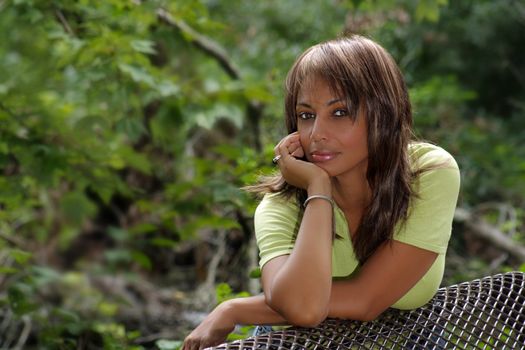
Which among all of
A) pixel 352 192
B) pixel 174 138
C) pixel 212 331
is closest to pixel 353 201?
pixel 352 192

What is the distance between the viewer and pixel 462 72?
6062 mm

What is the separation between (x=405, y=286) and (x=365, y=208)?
0.28 metres

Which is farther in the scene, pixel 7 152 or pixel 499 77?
pixel 499 77

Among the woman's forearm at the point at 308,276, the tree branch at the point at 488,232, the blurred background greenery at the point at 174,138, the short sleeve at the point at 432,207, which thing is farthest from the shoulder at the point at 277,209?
the tree branch at the point at 488,232

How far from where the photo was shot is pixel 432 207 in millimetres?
1951

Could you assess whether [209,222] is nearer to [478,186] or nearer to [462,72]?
[478,186]

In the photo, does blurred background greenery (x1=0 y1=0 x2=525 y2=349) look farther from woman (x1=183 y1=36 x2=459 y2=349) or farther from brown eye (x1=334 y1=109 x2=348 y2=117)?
brown eye (x1=334 y1=109 x2=348 y2=117)

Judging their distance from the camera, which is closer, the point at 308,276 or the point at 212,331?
the point at 308,276

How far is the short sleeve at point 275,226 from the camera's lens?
197 centimetres

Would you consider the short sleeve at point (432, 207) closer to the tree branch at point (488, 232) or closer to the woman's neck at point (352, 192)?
the woman's neck at point (352, 192)

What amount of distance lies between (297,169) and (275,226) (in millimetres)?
182

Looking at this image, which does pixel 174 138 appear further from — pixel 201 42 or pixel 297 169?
pixel 297 169

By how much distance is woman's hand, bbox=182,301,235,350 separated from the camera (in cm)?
193

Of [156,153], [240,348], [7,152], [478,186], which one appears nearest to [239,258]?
[7,152]
